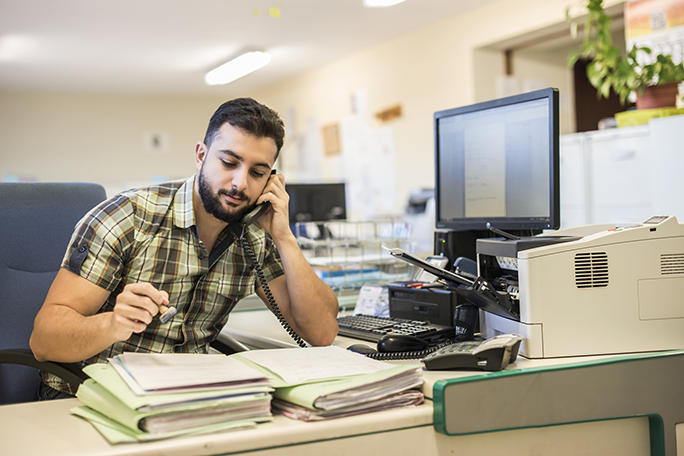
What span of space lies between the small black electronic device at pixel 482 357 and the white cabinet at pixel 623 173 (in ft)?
6.16

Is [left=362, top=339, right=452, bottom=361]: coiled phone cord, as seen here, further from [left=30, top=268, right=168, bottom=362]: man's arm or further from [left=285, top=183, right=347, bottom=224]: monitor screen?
[left=285, top=183, right=347, bottom=224]: monitor screen

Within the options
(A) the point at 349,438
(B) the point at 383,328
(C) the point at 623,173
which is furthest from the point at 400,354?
(C) the point at 623,173

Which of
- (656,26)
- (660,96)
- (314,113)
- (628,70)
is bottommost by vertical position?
(660,96)

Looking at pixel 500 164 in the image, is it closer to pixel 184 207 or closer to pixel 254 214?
pixel 254 214

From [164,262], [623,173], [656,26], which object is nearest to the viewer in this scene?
[164,262]

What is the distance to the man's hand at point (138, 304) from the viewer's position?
37.6 inches

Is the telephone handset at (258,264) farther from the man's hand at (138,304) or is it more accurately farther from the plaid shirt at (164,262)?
the man's hand at (138,304)

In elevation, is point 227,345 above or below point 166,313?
below

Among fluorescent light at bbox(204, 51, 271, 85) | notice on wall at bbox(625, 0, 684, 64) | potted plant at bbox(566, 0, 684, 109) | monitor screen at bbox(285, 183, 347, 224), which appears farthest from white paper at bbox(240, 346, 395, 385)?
fluorescent light at bbox(204, 51, 271, 85)

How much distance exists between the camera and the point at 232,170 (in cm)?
135

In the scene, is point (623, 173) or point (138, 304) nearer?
point (138, 304)

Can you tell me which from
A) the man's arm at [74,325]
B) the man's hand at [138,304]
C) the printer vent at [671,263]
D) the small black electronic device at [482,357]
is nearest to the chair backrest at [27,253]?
the man's arm at [74,325]

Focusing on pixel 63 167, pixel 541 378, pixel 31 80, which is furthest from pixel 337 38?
pixel 541 378

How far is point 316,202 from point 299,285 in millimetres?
1198
